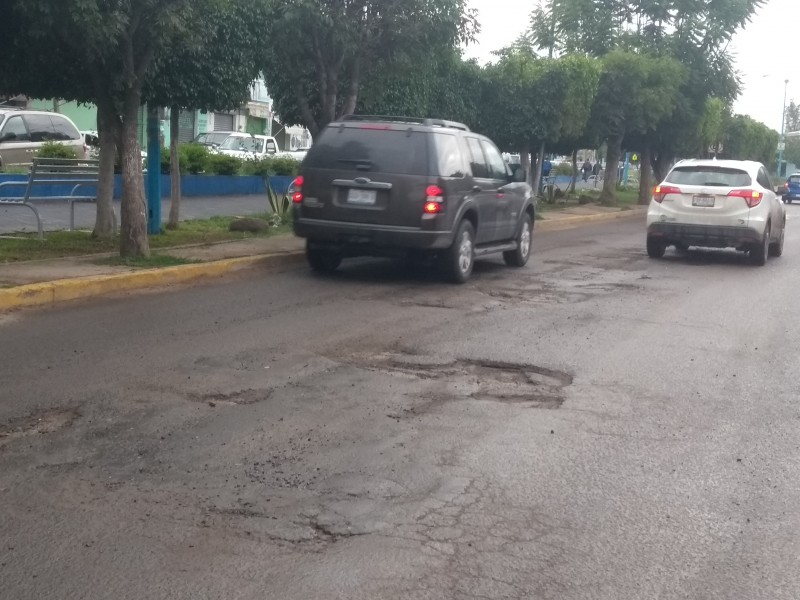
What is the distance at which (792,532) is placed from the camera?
506 centimetres

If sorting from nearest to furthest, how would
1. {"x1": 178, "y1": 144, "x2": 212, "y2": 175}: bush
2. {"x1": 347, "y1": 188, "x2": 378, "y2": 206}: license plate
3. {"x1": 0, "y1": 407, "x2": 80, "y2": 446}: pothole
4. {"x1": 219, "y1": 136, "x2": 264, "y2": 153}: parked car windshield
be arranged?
{"x1": 0, "y1": 407, "x2": 80, "y2": 446}: pothole, {"x1": 347, "y1": 188, "x2": 378, "y2": 206}: license plate, {"x1": 178, "y1": 144, "x2": 212, "y2": 175}: bush, {"x1": 219, "y1": 136, "x2": 264, "y2": 153}: parked car windshield

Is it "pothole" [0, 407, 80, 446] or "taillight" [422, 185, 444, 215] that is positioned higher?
"taillight" [422, 185, 444, 215]

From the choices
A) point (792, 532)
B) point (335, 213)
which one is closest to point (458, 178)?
point (335, 213)

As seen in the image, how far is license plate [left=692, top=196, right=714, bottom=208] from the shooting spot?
663 inches

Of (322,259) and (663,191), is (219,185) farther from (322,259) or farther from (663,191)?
(322,259)

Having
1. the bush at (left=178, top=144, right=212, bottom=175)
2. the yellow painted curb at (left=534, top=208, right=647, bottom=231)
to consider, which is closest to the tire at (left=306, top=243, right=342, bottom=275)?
the yellow painted curb at (left=534, top=208, right=647, bottom=231)

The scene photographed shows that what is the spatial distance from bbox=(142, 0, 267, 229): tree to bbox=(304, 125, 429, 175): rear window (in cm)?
259

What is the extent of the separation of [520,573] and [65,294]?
727 centimetres

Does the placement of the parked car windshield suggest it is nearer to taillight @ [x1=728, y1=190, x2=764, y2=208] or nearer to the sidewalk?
the sidewalk

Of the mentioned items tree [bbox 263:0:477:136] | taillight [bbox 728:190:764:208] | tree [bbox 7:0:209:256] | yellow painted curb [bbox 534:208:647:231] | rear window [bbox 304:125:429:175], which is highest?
tree [bbox 263:0:477:136]

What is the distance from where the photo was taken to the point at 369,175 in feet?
40.8

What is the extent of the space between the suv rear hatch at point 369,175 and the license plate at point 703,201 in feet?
20.1

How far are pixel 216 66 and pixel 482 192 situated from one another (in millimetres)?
4511

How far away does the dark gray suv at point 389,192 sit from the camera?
40.5 feet
